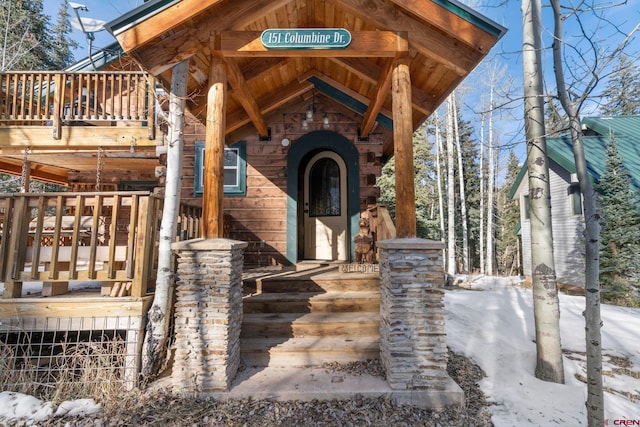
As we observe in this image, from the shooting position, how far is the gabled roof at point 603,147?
8.03 metres

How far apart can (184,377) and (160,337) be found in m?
0.54

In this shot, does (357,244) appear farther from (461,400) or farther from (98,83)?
(98,83)

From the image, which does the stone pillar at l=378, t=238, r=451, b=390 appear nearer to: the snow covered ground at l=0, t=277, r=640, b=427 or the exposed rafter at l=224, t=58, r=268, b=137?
the snow covered ground at l=0, t=277, r=640, b=427

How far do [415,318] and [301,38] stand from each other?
295 centimetres

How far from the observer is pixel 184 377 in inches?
103

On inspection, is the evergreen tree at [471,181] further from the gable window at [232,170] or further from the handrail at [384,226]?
the gable window at [232,170]

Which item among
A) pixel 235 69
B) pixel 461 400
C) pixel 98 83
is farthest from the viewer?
pixel 98 83

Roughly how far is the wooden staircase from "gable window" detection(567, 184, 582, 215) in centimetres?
838

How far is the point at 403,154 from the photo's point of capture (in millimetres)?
3023

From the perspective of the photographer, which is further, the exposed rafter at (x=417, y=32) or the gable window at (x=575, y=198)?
the gable window at (x=575, y=198)

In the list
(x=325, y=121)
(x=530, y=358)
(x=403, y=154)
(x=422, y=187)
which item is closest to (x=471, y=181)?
(x=422, y=187)

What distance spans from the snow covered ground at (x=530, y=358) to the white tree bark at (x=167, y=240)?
10.1ft

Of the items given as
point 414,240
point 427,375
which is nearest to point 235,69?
point 414,240

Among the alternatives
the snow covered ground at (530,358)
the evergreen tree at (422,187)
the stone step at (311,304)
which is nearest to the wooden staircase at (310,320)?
the stone step at (311,304)
